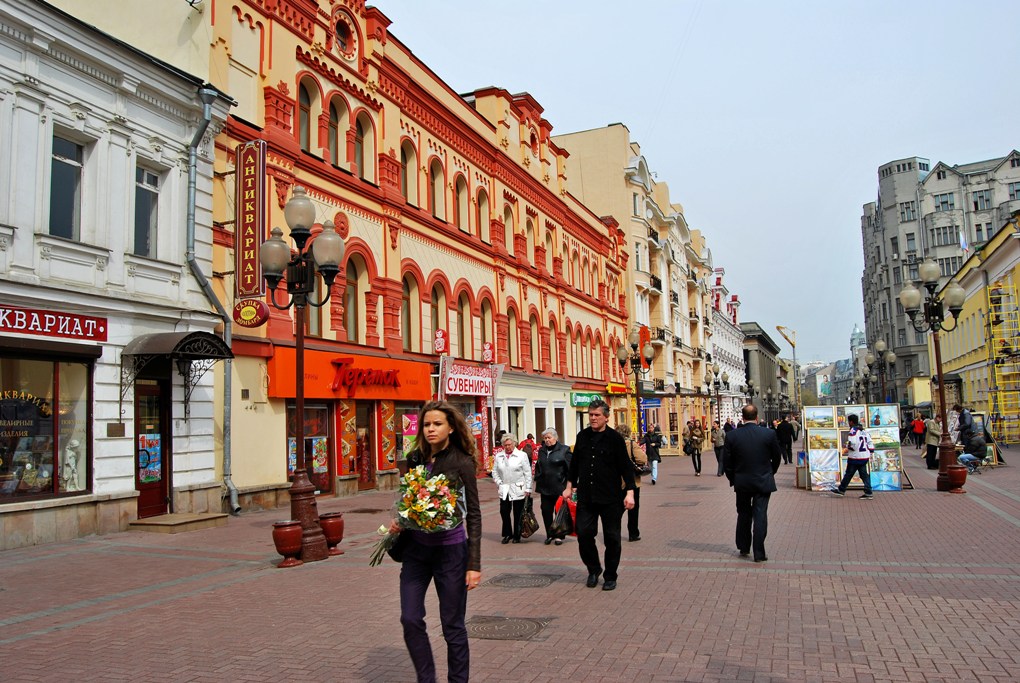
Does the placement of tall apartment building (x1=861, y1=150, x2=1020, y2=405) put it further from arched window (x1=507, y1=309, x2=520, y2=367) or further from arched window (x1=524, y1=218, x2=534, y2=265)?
arched window (x1=507, y1=309, x2=520, y2=367)

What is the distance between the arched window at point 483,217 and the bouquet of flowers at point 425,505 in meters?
26.0

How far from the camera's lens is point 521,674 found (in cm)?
546

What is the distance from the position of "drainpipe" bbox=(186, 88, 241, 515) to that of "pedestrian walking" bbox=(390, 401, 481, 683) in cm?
1151

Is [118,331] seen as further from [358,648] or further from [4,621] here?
[358,648]

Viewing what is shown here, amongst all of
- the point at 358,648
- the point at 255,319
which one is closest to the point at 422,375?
the point at 255,319

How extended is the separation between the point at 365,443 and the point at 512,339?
13.0 metres

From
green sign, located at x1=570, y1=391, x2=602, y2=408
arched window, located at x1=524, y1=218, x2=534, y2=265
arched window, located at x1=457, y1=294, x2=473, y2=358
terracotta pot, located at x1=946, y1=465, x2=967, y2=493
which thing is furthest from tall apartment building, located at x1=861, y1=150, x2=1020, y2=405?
terracotta pot, located at x1=946, y1=465, x2=967, y2=493

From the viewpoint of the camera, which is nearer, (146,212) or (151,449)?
(151,449)

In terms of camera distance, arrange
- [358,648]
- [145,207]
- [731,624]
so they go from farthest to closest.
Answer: [145,207], [731,624], [358,648]

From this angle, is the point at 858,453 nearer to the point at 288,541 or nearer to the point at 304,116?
the point at 288,541

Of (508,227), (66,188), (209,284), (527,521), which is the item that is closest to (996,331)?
(508,227)

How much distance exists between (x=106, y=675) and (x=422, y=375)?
59.8 feet

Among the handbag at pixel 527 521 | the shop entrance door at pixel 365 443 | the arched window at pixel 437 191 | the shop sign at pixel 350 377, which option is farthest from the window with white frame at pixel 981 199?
the handbag at pixel 527 521

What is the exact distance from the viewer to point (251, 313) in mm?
16109
